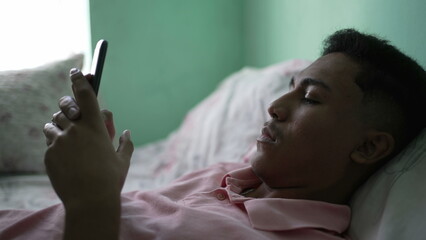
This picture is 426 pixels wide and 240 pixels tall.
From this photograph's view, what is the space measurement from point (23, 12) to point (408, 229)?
1.71 meters

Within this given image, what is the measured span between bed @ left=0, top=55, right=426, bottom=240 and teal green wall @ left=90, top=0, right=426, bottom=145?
1.05ft

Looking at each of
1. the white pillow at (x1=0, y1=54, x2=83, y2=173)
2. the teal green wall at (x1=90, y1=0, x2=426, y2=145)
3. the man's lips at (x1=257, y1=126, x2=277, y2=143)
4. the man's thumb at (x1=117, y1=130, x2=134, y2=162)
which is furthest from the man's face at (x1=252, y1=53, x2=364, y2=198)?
the teal green wall at (x1=90, y1=0, x2=426, y2=145)

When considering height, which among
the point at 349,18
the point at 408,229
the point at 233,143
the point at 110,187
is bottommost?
the point at 233,143

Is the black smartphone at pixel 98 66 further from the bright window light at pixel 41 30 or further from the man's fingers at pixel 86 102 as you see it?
the bright window light at pixel 41 30

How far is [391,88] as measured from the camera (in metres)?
0.84

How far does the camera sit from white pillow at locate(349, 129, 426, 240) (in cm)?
70

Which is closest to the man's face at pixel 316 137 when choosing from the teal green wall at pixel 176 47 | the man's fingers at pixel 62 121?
the man's fingers at pixel 62 121

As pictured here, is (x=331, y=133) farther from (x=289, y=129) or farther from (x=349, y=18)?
(x=349, y=18)

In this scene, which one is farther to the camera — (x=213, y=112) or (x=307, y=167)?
(x=213, y=112)

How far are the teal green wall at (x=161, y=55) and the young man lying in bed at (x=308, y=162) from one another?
137 cm

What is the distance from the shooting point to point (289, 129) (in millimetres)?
850

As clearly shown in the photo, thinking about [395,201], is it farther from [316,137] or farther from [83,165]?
[83,165]

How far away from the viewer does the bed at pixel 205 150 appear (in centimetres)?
75

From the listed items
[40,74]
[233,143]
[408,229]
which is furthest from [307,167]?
[40,74]
